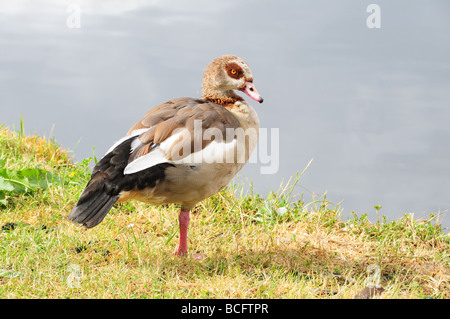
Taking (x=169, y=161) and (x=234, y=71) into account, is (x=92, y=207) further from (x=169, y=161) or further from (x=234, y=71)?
(x=234, y=71)

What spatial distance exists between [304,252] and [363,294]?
1.10 m

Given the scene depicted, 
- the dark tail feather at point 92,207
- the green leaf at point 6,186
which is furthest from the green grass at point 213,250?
the dark tail feather at point 92,207

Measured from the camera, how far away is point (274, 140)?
17.1ft

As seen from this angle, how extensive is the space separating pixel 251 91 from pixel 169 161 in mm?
1293

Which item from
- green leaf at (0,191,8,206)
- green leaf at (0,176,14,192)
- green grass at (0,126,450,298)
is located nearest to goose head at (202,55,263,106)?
green grass at (0,126,450,298)

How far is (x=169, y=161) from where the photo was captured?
4.42m

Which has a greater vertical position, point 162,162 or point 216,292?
point 162,162

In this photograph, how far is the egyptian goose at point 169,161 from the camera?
4.48 meters

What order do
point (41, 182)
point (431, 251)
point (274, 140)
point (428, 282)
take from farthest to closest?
point (41, 182) < point (431, 251) < point (274, 140) < point (428, 282)

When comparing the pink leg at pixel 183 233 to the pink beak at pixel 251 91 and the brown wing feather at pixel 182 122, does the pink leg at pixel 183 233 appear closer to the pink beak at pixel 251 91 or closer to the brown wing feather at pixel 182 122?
the brown wing feather at pixel 182 122

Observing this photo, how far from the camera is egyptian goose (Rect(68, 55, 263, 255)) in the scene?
14.7ft

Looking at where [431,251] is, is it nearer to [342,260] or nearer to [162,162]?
[342,260]

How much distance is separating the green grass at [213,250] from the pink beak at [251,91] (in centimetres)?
135
